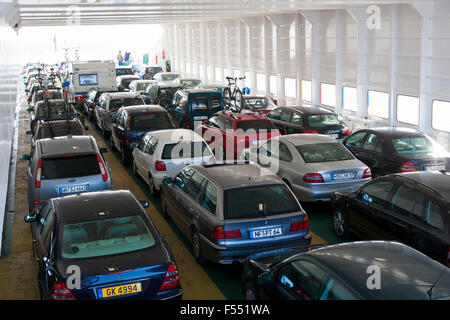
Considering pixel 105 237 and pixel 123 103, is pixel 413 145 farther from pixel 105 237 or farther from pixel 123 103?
pixel 123 103

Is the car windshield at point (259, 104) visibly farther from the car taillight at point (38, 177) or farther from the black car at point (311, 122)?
the car taillight at point (38, 177)

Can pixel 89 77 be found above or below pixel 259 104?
above

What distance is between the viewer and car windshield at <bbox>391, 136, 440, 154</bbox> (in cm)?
1107

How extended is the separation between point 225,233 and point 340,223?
8.70 feet

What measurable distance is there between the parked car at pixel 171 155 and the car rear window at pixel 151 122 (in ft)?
9.04

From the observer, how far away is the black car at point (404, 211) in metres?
6.72

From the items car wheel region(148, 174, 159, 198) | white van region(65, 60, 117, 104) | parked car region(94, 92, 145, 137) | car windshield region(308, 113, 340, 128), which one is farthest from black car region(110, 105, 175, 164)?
white van region(65, 60, 117, 104)

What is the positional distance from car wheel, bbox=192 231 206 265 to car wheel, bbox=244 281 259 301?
176 centimetres

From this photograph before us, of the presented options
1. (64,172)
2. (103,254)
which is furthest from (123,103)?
(103,254)

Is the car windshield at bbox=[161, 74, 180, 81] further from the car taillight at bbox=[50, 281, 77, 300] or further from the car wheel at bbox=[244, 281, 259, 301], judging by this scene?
the car taillight at bbox=[50, 281, 77, 300]

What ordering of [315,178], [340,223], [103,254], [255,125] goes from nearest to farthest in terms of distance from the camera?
1. [103,254]
2. [340,223]
3. [315,178]
4. [255,125]

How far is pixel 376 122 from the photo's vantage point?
1777cm

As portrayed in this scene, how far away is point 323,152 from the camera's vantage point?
1058 cm

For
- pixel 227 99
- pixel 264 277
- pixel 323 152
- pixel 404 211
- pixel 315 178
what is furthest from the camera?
pixel 227 99
